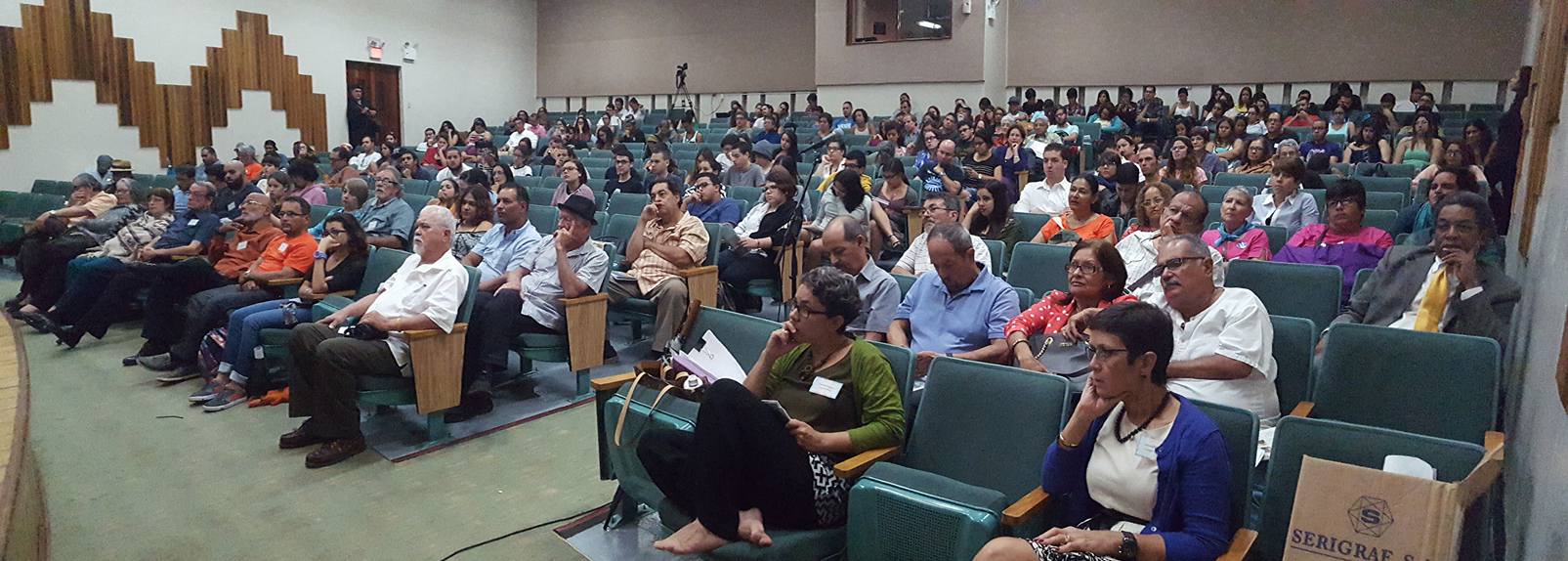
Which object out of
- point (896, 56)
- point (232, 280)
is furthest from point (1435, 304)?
point (896, 56)

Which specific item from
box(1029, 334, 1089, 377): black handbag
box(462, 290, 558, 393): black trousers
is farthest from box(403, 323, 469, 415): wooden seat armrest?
box(1029, 334, 1089, 377): black handbag

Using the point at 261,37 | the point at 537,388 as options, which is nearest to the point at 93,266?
the point at 537,388

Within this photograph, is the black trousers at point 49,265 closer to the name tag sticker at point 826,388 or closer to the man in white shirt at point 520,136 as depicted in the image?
the name tag sticker at point 826,388

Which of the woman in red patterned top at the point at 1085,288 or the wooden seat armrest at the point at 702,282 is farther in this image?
the wooden seat armrest at the point at 702,282

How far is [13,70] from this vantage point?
33.6 feet

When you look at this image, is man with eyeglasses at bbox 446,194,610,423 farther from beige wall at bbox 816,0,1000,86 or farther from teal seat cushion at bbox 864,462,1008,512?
beige wall at bbox 816,0,1000,86

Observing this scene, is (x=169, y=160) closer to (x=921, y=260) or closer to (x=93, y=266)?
(x=93, y=266)

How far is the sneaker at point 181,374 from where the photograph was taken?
449 cm

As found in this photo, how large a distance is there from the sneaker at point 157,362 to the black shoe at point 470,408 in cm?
181

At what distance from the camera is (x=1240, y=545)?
70.9 inches

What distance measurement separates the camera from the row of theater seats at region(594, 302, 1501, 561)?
1.93 meters

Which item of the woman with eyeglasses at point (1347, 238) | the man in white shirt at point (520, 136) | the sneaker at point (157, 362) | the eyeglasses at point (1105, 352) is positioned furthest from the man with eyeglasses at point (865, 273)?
the man in white shirt at point (520, 136)

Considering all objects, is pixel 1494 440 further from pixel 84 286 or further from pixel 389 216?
pixel 84 286

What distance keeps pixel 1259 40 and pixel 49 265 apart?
43.1 feet
